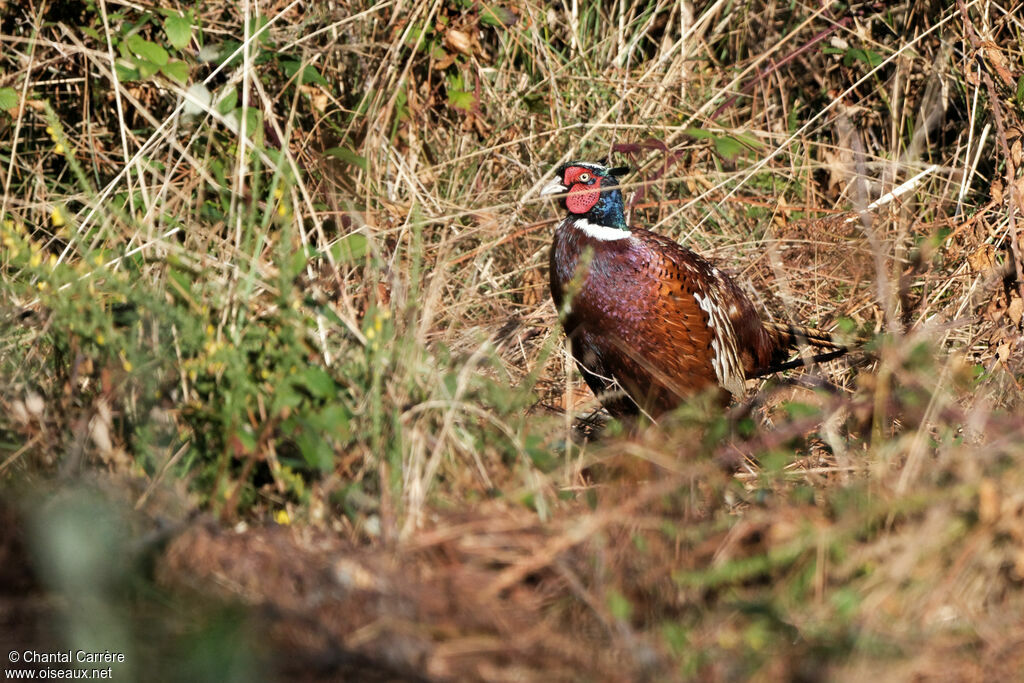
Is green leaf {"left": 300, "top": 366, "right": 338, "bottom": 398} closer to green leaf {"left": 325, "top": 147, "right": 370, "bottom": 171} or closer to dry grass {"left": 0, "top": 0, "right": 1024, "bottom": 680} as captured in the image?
dry grass {"left": 0, "top": 0, "right": 1024, "bottom": 680}

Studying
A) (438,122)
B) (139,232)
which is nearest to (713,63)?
(438,122)

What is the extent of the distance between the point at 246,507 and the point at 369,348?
1.48 ft

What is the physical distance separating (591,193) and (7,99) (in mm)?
2082

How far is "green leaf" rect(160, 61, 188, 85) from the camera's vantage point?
3604 millimetres

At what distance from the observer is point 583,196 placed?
3.63 metres

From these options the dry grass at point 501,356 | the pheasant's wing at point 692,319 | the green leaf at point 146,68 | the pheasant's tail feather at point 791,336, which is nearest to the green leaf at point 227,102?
the dry grass at point 501,356

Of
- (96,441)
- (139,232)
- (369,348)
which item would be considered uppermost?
(139,232)

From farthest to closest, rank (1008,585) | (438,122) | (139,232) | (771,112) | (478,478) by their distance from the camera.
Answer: (771,112), (438,122), (139,232), (478,478), (1008,585)

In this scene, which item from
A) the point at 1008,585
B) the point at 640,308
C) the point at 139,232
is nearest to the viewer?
the point at 1008,585

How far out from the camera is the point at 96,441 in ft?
7.98

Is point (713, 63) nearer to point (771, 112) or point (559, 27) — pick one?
point (771, 112)

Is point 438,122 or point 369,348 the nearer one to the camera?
point 369,348

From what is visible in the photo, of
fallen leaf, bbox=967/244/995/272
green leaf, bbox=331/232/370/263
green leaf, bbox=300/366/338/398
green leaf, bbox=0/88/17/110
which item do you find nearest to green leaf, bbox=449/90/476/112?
green leaf, bbox=331/232/370/263

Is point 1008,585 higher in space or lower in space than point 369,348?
lower
